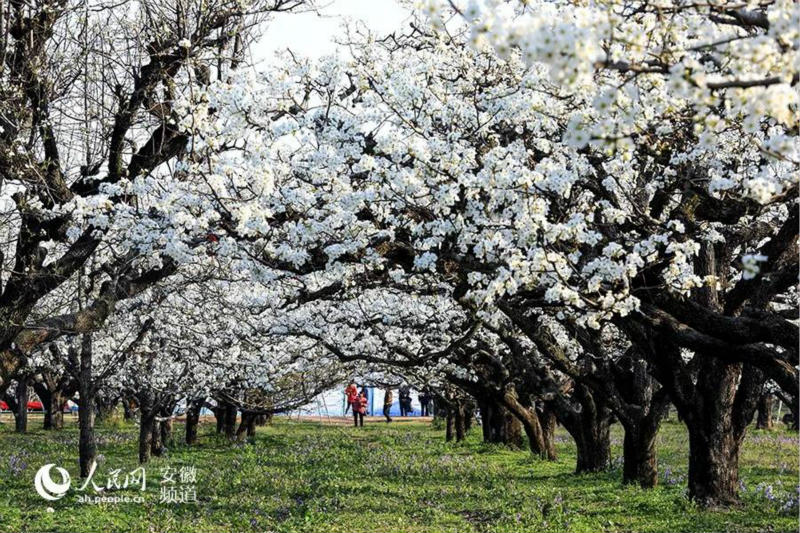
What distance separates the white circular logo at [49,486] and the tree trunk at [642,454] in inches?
431

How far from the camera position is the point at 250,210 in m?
9.12

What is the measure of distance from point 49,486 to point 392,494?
6660mm

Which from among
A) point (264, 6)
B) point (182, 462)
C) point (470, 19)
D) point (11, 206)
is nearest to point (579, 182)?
point (264, 6)

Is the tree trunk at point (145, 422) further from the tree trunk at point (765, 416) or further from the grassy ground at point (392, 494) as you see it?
the tree trunk at point (765, 416)

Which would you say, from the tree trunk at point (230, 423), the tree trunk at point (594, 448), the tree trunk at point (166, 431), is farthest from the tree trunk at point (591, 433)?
the tree trunk at point (230, 423)

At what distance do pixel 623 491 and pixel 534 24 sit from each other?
13.9 metres

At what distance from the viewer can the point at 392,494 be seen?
1753 centimetres

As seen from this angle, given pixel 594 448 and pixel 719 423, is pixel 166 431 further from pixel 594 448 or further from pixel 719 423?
pixel 719 423

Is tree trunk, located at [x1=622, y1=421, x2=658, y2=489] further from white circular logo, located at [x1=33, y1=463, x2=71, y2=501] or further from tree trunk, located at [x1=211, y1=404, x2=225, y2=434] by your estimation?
tree trunk, located at [x1=211, y1=404, x2=225, y2=434]

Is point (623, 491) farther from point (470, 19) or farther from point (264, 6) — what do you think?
point (470, 19)

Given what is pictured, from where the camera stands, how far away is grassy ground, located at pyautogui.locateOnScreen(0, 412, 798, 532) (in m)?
13.2

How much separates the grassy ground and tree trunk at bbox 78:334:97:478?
1.60ft

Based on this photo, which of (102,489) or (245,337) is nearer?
(102,489)

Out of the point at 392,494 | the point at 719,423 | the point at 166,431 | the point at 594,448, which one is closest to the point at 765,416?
the point at 594,448
